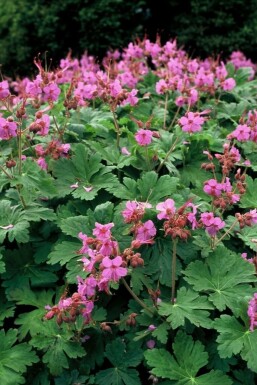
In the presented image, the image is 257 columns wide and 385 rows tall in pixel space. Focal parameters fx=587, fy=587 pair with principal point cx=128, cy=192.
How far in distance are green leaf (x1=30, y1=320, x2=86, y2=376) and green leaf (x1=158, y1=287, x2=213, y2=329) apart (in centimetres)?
39

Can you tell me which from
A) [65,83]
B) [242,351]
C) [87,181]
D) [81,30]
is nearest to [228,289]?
[242,351]

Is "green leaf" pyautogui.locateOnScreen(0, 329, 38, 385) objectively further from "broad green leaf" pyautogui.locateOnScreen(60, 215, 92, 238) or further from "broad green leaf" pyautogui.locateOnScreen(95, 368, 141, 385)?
"broad green leaf" pyautogui.locateOnScreen(60, 215, 92, 238)

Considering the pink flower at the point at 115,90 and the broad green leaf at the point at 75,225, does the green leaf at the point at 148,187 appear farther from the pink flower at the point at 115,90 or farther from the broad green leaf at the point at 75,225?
the pink flower at the point at 115,90

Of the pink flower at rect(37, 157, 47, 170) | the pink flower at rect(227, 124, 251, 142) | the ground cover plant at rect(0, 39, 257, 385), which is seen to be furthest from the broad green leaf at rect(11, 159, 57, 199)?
the pink flower at rect(227, 124, 251, 142)

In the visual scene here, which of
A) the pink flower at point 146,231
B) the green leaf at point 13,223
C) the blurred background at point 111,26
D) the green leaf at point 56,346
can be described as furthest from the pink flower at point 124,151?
the blurred background at point 111,26

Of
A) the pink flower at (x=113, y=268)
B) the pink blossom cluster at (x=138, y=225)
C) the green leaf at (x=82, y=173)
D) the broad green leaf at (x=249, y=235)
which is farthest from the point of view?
the green leaf at (x=82, y=173)

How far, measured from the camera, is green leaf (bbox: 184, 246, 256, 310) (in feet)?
8.01

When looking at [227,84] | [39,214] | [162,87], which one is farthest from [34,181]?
[227,84]

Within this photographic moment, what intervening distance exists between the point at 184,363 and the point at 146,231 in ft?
1.80

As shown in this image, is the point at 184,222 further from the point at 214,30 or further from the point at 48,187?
the point at 214,30

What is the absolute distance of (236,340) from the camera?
229 centimetres

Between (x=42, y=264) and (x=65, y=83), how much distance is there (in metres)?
2.18

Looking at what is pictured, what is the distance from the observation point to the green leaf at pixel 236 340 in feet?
7.37

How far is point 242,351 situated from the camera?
7.43 feet
